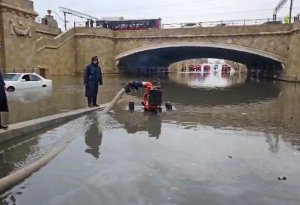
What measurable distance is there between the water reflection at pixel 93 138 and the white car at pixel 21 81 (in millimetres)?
11674

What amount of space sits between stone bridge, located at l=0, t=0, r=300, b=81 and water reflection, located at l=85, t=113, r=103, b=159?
20.3 m

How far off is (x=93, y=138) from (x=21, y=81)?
14323 mm

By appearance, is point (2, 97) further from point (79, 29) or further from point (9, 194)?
point (79, 29)

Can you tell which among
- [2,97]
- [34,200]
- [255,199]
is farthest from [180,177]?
[2,97]

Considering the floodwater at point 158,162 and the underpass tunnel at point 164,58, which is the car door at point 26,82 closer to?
the floodwater at point 158,162

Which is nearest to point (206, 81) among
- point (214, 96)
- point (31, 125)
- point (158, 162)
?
point (214, 96)

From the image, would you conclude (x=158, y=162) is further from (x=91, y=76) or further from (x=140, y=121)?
(x=91, y=76)

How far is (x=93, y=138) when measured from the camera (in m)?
8.12

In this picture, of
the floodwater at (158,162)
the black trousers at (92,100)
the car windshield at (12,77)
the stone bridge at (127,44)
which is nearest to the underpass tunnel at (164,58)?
the stone bridge at (127,44)

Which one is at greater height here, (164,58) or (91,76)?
(164,58)

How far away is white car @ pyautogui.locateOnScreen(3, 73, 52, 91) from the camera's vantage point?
2006 centimetres

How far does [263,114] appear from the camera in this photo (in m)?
12.7

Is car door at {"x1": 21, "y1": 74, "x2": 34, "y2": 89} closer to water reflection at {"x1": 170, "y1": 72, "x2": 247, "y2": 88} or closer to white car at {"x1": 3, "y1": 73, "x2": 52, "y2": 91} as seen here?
white car at {"x1": 3, "y1": 73, "x2": 52, "y2": 91}

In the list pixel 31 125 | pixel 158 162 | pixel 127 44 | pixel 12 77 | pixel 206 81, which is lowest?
pixel 158 162
